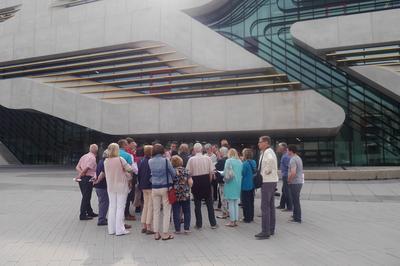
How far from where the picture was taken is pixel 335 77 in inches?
939

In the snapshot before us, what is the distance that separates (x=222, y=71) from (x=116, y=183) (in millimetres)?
16961

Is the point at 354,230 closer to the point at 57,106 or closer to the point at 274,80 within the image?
the point at 274,80

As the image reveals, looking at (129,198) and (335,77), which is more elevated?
(335,77)

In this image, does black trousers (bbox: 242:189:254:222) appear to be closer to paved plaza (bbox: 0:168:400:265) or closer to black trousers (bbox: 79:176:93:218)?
paved plaza (bbox: 0:168:400:265)

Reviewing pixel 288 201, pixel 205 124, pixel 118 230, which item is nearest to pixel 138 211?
pixel 118 230

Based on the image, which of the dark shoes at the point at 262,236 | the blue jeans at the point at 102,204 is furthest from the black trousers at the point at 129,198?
the dark shoes at the point at 262,236

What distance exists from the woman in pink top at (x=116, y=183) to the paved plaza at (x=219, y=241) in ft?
1.22

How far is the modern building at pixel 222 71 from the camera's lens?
21.2m

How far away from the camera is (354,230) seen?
24.0 ft

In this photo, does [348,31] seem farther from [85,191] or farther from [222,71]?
[85,191]

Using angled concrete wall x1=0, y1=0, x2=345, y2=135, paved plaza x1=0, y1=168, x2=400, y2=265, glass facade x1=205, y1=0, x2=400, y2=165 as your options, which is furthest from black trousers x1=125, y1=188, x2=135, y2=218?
glass facade x1=205, y1=0, x2=400, y2=165

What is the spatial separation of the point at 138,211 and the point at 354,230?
5.94 meters

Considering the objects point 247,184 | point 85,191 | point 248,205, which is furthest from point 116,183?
point 248,205

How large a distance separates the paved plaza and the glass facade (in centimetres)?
1413
